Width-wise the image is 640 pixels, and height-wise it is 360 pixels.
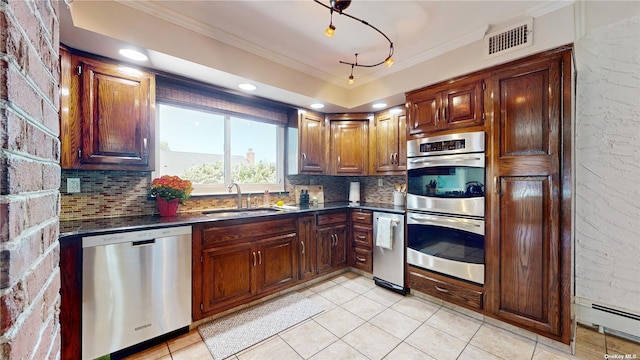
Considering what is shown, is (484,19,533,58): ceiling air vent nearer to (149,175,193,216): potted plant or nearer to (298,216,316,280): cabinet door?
(298,216,316,280): cabinet door

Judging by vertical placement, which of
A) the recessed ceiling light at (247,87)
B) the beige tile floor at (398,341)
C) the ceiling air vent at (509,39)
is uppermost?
the ceiling air vent at (509,39)

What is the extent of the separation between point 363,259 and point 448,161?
1.61 m

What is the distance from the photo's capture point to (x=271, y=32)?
232 cm

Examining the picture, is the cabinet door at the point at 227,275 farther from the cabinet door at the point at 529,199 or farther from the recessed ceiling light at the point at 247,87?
the cabinet door at the point at 529,199

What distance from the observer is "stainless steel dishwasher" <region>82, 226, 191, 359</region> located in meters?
1.73

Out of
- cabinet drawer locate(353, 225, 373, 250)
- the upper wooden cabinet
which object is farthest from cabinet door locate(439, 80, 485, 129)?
cabinet drawer locate(353, 225, 373, 250)

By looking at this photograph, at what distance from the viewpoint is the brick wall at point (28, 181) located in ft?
1.33

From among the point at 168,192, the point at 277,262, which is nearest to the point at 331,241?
the point at 277,262

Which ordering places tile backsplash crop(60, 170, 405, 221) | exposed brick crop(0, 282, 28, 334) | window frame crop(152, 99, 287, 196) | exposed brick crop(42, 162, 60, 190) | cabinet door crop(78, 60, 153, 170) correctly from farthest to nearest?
window frame crop(152, 99, 287, 196)
tile backsplash crop(60, 170, 405, 221)
cabinet door crop(78, 60, 153, 170)
exposed brick crop(42, 162, 60, 190)
exposed brick crop(0, 282, 28, 334)

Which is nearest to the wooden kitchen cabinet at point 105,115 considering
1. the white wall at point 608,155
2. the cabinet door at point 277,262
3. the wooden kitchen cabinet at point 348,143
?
the cabinet door at point 277,262

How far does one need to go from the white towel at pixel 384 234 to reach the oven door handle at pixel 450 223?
0.25m

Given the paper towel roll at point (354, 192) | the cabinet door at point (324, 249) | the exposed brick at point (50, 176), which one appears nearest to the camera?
the exposed brick at point (50, 176)

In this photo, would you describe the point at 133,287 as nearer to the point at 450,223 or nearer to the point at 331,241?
the point at 331,241

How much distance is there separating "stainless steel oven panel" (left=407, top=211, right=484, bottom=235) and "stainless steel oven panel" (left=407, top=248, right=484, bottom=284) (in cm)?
32
